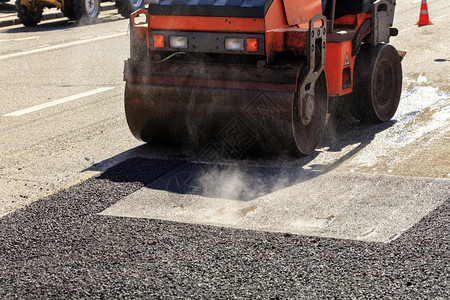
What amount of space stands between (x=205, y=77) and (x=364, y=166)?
1613 mm

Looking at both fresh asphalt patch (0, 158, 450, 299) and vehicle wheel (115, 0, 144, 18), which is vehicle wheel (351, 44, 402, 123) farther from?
vehicle wheel (115, 0, 144, 18)

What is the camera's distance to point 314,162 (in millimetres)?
6586

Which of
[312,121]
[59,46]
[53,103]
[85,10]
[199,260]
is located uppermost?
[85,10]

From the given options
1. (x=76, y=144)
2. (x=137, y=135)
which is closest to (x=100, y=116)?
(x=76, y=144)

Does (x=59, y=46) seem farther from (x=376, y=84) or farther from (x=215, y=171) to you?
Result: (x=215, y=171)

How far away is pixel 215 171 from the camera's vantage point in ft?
20.8

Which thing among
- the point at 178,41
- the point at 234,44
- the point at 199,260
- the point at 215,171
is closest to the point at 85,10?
the point at 178,41

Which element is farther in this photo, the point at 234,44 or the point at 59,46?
the point at 59,46

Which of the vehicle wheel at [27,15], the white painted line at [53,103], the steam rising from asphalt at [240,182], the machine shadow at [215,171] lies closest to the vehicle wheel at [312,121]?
the machine shadow at [215,171]

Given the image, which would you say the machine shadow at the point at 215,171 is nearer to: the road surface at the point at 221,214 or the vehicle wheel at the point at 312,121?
the road surface at the point at 221,214

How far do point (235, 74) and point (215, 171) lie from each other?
0.87m

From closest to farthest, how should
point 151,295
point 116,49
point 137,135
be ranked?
point 151,295 < point 137,135 < point 116,49

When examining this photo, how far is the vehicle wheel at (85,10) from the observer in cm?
1980

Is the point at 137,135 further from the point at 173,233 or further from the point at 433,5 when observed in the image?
the point at 433,5
